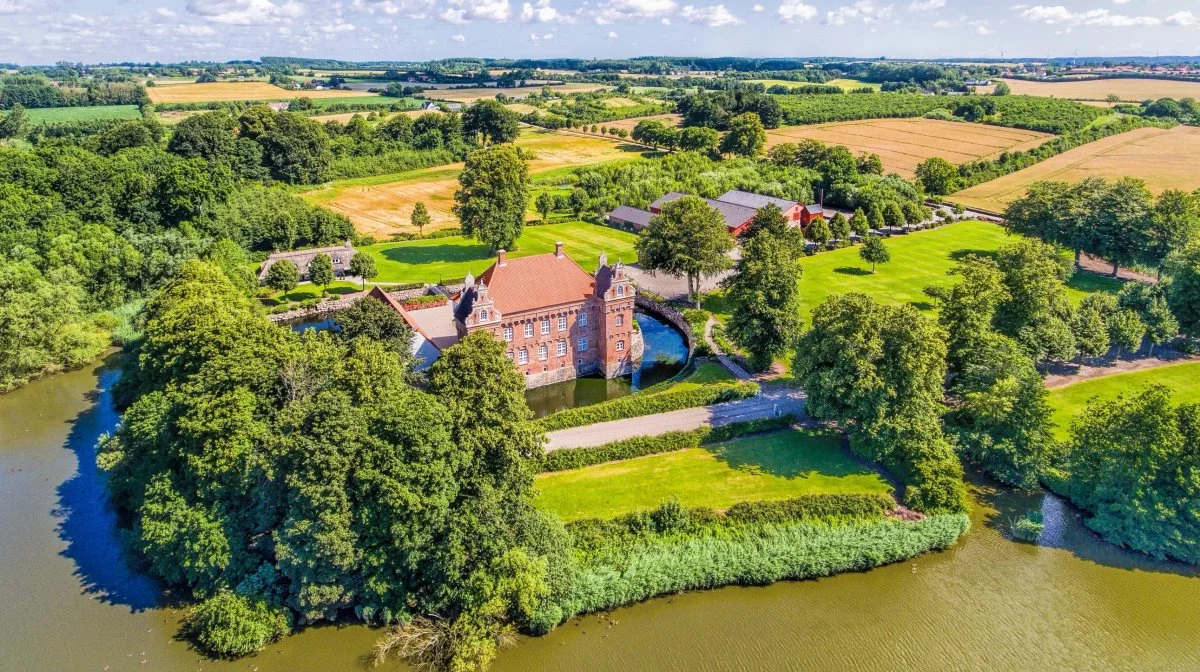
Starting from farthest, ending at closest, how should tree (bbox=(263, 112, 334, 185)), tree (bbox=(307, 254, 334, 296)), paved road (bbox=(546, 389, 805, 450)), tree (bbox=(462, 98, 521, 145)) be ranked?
tree (bbox=(462, 98, 521, 145)) → tree (bbox=(263, 112, 334, 185)) → tree (bbox=(307, 254, 334, 296)) → paved road (bbox=(546, 389, 805, 450))

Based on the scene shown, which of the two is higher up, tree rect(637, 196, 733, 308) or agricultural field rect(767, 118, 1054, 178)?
agricultural field rect(767, 118, 1054, 178)

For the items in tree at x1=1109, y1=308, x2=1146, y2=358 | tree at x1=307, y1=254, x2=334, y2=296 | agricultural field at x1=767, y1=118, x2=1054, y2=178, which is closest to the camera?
tree at x1=1109, y1=308, x2=1146, y2=358

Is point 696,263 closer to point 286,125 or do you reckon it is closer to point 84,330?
point 84,330

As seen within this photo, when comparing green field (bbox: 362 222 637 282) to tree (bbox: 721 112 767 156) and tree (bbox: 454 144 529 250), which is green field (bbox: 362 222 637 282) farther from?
tree (bbox: 721 112 767 156)

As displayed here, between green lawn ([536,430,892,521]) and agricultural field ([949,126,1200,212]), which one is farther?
agricultural field ([949,126,1200,212])

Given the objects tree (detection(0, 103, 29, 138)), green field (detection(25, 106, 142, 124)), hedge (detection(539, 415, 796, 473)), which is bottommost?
hedge (detection(539, 415, 796, 473))

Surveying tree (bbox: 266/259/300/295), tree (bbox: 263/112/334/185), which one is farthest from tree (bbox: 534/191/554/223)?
tree (bbox: 263/112/334/185)

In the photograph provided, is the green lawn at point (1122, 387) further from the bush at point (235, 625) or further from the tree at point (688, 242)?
the bush at point (235, 625)
